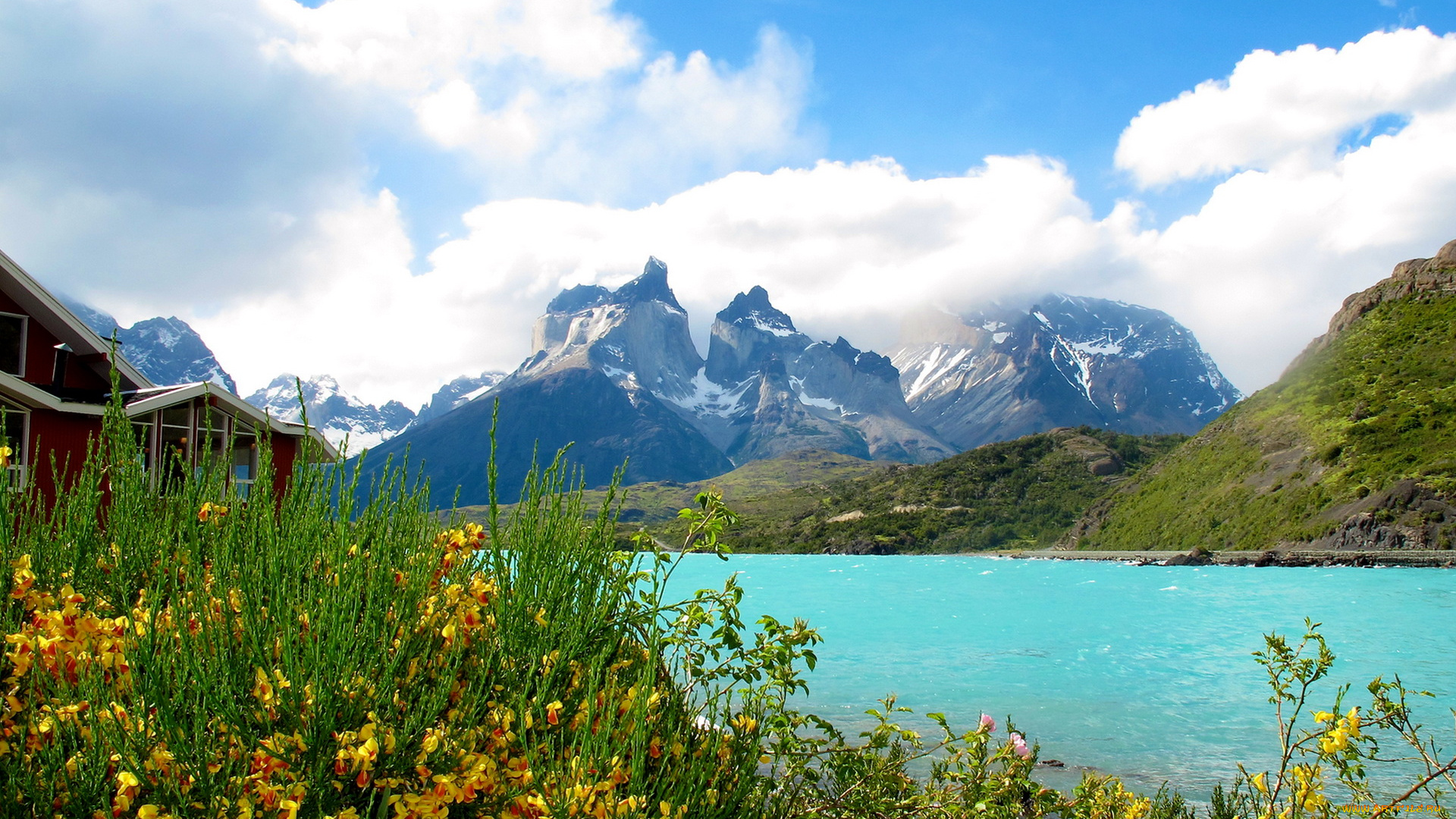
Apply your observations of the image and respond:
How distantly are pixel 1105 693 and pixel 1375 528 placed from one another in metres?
51.0

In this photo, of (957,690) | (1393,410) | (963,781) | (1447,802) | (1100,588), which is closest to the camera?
(963,781)

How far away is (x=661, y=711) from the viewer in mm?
2834

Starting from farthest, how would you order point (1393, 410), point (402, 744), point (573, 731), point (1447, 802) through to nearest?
point (1393, 410)
point (1447, 802)
point (573, 731)
point (402, 744)

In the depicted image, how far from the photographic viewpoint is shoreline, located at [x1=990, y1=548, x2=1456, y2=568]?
177 feet

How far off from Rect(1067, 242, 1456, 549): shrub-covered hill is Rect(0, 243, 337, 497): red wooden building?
71246 mm

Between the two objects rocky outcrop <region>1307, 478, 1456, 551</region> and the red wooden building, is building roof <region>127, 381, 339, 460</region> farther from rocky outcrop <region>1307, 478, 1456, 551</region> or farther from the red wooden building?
rocky outcrop <region>1307, 478, 1456, 551</region>

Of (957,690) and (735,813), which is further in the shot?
(957,690)

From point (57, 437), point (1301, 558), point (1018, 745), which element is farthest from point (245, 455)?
A: point (1301, 558)

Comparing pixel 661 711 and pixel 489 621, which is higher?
pixel 489 621

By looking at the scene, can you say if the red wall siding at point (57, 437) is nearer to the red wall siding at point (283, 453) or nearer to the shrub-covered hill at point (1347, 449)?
the red wall siding at point (283, 453)

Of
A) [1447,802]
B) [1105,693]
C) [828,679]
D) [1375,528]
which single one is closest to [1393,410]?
[1375,528]

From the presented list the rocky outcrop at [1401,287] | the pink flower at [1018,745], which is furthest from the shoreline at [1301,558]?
the pink flower at [1018,745]

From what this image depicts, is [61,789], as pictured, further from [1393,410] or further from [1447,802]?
[1393,410]

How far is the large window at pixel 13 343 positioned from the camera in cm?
1723
